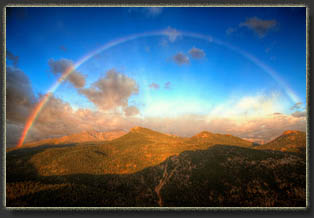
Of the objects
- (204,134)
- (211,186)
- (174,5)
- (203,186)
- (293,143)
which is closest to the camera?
(174,5)

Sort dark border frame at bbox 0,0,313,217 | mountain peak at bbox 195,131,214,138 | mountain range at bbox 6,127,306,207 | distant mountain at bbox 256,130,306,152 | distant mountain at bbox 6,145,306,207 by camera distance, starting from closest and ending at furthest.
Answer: dark border frame at bbox 0,0,313,217
mountain range at bbox 6,127,306,207
distant mountain at bbox 6,145,306,207
distant mountain at bbox 256,130,306,152
mountain peak at bbox 195,131,214,138

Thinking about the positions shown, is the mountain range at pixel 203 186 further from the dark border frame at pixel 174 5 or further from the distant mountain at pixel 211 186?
the dark border frame at pixel 174 5

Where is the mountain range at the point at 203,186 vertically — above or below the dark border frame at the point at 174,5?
below

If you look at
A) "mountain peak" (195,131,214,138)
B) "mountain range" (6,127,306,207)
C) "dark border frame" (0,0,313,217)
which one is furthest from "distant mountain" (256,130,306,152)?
"mountain peak" (195,131,214,138)

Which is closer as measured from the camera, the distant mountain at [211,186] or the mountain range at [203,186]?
the mountain range at [203,186]

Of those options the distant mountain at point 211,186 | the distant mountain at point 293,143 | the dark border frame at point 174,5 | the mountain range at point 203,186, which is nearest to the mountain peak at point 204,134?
the distant mountain at point 293,143

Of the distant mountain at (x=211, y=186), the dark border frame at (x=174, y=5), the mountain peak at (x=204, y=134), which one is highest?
the dark border frame at (x=174, y=5)

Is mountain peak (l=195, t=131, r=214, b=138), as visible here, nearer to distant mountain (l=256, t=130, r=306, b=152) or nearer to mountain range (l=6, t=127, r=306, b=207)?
distant mountain (l=256, t=130, r=306, b=152)

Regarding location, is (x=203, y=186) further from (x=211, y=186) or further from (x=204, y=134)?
(x=204, y=134)

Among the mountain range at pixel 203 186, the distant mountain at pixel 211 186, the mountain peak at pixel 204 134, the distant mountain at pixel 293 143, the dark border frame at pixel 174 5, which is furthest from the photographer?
the mountain peak at pixel 204 134

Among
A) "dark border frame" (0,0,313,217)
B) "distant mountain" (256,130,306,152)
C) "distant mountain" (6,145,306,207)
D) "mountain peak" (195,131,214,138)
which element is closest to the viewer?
"dark border frame" (0,0,313,217)

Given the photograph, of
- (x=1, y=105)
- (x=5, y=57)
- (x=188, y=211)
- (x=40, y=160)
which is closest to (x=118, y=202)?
(x=188, y=211)

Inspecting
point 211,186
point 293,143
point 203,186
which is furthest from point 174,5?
point 293,143
